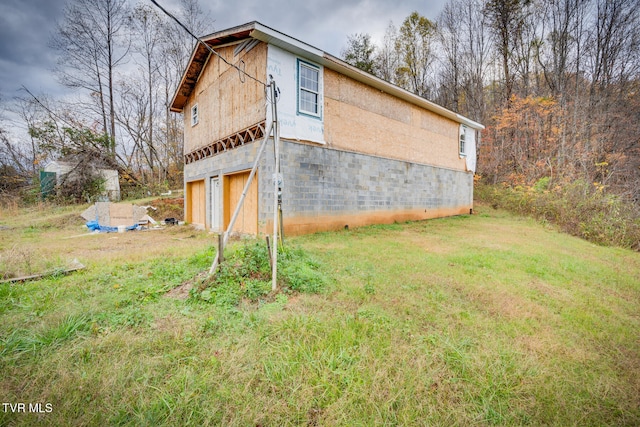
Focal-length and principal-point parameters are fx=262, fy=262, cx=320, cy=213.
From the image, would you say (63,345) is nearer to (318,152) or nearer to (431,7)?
(318,152)

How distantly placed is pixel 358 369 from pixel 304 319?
0.77m

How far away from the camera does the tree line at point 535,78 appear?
13.1 metres

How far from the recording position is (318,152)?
8.03 metres

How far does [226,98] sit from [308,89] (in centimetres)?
308

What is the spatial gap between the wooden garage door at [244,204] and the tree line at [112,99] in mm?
11844

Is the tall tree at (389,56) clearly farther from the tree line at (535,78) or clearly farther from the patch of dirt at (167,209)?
the patch of dirt at (167,209)

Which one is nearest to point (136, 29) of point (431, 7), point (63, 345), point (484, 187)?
point (431, 7)

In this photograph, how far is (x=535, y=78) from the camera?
16984 mm

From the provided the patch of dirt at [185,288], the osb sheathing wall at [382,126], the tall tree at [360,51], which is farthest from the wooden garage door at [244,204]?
the tall tree at [360,51]

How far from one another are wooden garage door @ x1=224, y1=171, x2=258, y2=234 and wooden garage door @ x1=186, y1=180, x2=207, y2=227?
1.90 metres

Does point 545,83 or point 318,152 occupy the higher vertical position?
point 545,83

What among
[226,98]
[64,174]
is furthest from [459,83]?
[64,174]

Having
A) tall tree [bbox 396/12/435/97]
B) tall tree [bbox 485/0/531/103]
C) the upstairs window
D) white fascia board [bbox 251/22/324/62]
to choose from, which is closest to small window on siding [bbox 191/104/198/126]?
white fascia board [bbox 251/22/324/62]

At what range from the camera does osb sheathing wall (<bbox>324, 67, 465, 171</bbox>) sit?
8445 mm
